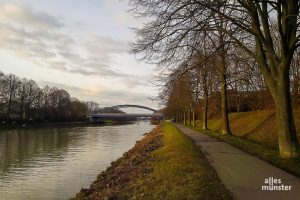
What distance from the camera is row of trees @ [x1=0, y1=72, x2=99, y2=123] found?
113431 millimetres

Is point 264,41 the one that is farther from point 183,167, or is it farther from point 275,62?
point 183,167

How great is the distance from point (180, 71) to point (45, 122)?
110877 millimetres

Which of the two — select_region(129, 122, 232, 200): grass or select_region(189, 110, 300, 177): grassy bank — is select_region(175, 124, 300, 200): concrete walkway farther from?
select_region(189, 110, 300, 177): grassy bank

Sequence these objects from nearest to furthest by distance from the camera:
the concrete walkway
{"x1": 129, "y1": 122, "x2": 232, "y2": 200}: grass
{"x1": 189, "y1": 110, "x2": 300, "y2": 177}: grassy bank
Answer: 1. the concrete walkway
2. {"x1": 129, "y1": 122, "x2": 232, "y2": 200}: grass
3. {"x1": 189, "y1": 110, "x2": 300, "y2": 177}: grassy bank

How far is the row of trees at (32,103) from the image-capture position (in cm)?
11343

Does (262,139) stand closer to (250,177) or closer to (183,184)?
(250,177)

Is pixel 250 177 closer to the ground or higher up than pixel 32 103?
closer to the ground

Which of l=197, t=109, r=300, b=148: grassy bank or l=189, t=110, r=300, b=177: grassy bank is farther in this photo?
l=197, t=109, r=300, b=148: grassy bank

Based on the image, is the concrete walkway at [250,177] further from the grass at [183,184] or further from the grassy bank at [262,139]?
the grassy bank at [262,139]

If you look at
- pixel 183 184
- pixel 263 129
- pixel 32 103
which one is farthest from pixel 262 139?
pixel 32 103

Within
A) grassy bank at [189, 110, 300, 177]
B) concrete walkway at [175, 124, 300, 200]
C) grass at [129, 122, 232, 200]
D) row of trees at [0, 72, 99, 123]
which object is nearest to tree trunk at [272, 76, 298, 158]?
grassy bank at [189, 110, 300, 177]

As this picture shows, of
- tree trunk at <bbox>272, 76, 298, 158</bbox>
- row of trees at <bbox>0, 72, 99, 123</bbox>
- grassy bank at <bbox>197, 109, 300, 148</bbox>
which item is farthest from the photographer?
row of trees at <bbox>0, 72, 99, 123</bbox>

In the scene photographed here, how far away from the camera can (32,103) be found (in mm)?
129875

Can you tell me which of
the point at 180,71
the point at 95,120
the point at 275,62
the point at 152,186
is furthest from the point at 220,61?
the point at 95,120
